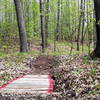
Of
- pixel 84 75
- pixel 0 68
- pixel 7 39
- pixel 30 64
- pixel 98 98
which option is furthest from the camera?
pixel 7 39

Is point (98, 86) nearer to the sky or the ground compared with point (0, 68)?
nearer to the sky

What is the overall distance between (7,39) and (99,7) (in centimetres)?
1530

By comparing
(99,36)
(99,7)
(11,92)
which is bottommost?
(11,92)

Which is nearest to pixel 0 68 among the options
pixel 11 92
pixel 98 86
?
pixel 11 92

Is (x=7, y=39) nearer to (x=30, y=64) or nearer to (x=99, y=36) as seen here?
(x=30, y=64)

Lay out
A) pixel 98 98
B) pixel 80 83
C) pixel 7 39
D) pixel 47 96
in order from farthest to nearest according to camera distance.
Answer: pixel 7 39, pixel 80 83, pixel 47 96, pixel 98 98

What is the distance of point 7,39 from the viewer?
21.9 meters

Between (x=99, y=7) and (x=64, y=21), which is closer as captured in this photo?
(x=99, y=7)

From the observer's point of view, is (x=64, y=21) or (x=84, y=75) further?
(x=64, y=21)

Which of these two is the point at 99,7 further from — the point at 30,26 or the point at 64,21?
the point at 64,21

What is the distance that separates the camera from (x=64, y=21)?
121 ft

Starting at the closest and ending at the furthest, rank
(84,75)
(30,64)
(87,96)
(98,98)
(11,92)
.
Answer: (98,98), (87,96), (11,92), (84,75), (30,64)

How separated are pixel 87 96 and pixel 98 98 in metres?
0.28

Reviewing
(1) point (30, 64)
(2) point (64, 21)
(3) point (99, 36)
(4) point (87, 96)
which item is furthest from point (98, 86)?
(2) point (64, 21)
